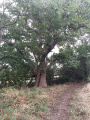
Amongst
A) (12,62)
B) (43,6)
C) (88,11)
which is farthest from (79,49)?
(12,62)

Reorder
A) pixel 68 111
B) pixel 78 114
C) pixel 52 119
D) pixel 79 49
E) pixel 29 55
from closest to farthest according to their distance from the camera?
pixel 52 119
pixel 78 114
pixel 68 111
pixel 29 55
pixel 79 49

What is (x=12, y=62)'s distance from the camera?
9180 millimetres

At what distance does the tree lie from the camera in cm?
889

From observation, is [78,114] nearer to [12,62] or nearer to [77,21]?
[12,62]

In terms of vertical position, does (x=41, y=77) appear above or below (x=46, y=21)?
below

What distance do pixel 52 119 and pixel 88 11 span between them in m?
9.07

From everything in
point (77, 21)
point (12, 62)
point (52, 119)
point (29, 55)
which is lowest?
point (52, 119)

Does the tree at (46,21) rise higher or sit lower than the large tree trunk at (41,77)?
higher

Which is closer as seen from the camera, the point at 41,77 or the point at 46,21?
the point at 46,21

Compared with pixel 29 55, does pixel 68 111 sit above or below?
below

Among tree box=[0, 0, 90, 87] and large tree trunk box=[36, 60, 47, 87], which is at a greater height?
tree box=[0, 0, 90, 87]

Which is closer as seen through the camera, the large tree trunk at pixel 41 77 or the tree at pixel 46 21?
the tree at pixel 46 21

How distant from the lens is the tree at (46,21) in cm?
→ 889

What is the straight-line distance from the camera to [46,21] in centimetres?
926
